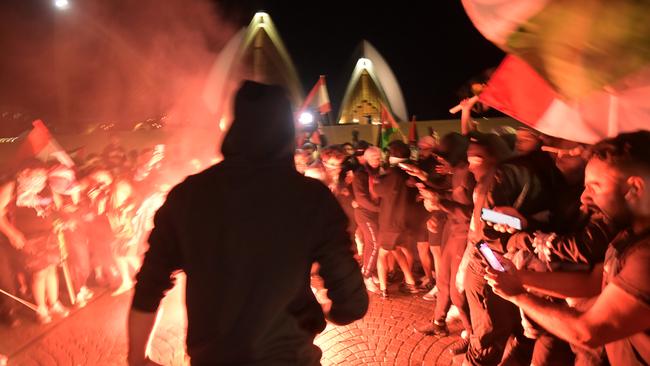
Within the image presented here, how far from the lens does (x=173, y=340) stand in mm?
4363

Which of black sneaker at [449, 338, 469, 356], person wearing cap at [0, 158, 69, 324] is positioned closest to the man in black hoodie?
black sneaker at [449, 338, 469, 356]

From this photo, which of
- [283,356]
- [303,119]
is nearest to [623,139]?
[283,356]

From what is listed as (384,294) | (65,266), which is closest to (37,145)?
(65,266)

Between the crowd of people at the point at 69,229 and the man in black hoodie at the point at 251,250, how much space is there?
429 centimetres

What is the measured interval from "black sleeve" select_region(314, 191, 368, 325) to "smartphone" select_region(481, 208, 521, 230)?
5.41ft

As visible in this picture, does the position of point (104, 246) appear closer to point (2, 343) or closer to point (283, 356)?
point (2, 343)

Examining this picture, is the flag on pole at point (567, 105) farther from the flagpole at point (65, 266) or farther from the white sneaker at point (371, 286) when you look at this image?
the flagpole at point (65, 266)

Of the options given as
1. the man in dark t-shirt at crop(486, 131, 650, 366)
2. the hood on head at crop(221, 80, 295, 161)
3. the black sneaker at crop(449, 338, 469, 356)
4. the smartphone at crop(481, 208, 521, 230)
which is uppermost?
the hood on head at crop(221, 80, 295, 161)

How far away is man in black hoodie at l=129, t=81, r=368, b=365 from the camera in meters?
1.45

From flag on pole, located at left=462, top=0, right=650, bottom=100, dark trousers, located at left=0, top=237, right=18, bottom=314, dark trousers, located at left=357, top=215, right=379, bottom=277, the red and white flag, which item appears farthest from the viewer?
the red and white flag

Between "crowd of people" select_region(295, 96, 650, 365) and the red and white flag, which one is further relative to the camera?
the red and white flag

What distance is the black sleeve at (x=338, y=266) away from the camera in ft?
5.07

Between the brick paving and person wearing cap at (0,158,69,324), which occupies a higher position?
person wearing cap at (0,158,69,324)

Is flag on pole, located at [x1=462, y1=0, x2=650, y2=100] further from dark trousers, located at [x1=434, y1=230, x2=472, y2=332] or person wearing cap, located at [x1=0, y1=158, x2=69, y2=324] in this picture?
person wearing cap, located at [x1=0, y1=158, x2=69, y2=324]
